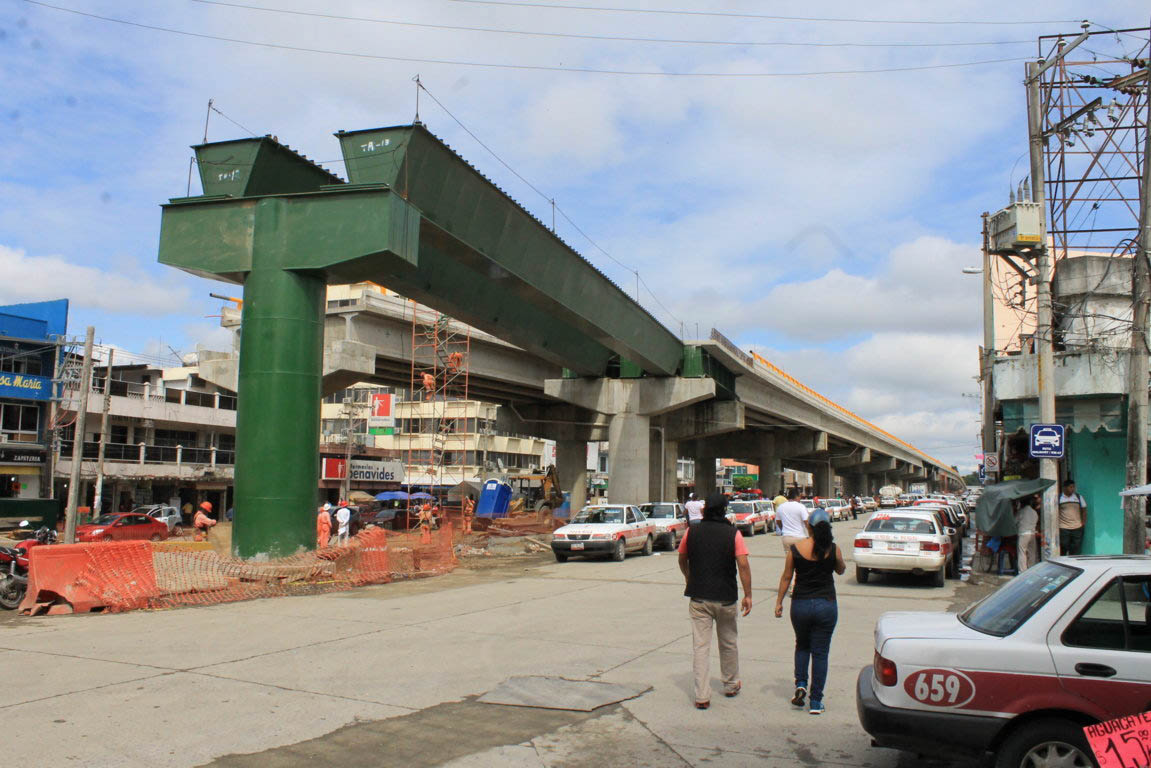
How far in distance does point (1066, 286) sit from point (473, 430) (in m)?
63.7

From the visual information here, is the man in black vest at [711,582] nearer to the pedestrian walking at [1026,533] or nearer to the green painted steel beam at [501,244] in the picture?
the pedestrian walking at [1026,533]

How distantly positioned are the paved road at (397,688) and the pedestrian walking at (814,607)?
0.28 meters

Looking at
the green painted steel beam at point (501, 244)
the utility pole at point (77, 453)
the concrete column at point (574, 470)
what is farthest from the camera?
the concrete column at point (574, 470)

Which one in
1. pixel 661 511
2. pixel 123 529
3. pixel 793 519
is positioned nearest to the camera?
pixel 793 519

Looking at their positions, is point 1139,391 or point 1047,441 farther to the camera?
point 1047,441

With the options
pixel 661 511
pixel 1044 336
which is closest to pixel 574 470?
pixel 661 511

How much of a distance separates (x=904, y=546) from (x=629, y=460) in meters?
22.8

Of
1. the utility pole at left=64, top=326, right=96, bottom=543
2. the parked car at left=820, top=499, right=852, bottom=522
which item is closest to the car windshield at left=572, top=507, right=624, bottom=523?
the utility pole at left=64, top=326, right=96, bottom=543

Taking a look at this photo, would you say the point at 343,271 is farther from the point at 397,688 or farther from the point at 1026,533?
the point at 1026,533

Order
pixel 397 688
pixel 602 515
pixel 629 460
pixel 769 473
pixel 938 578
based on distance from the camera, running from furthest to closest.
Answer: pixel 769 473 → pixel 629 460 → pixel 602 515 → pixel 938 578 → pixel 397 688

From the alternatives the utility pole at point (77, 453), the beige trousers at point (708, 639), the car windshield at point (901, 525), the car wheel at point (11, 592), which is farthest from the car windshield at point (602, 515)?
the beige trousers at point (708, 639)

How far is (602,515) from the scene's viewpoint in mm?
25703

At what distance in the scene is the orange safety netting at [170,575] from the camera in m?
13.8

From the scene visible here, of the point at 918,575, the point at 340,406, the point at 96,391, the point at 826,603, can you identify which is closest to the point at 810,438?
the point at 340,406
